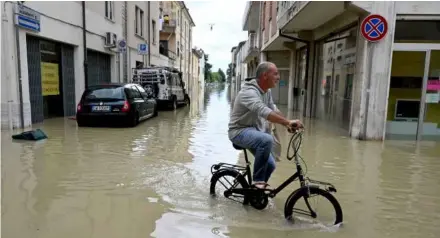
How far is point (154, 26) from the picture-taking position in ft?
81.3

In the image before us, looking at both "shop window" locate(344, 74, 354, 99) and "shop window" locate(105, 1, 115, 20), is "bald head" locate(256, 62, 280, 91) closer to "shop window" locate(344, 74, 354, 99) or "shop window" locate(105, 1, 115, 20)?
"shop window" locate(344, 74, 354, 99)

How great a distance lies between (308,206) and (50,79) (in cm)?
1076

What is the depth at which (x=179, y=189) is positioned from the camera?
468 cm

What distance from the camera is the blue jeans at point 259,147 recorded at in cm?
355

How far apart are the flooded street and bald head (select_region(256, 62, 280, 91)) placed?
4.69 feet

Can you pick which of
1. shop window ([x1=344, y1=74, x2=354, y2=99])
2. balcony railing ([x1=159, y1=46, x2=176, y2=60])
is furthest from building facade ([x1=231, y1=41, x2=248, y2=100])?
shop window ([x1=344, y1=74, x2=354, y2=99])

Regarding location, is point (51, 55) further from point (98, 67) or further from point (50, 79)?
point (98, 67)

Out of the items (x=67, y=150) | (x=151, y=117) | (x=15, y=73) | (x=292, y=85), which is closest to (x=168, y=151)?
(x=67, y=150)

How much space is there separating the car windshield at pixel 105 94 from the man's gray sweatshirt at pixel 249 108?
6.89 metres

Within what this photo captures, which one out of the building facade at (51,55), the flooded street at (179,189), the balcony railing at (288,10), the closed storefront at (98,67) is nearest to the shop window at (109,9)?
the building facade at (51,55)

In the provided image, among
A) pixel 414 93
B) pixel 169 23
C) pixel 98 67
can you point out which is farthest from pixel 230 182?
pixel 169 23

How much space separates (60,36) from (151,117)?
416 cm

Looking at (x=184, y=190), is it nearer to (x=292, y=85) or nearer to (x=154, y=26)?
(x=292, y=85)

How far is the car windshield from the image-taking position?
391 inches
